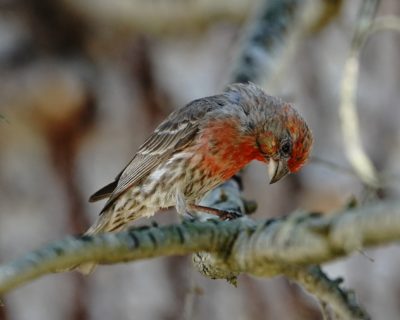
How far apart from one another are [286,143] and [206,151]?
0.45 metres

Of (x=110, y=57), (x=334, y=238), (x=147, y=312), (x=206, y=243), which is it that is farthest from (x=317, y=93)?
(x=334, y=238)

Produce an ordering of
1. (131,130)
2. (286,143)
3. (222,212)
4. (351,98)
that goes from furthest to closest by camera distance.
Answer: (131,130) → (351,98) → (286,143) → (222,212)

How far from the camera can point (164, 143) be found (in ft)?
15.6

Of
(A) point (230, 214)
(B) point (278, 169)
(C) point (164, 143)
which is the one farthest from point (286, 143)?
(A) point (230, 214)

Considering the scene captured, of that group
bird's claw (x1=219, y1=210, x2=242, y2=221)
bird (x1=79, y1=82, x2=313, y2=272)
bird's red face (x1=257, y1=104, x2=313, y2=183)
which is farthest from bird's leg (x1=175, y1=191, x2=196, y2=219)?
bird's claw (x1=219, y1=210, x2=242, y2=221)

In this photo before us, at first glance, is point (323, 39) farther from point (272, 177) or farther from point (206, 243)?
point (206, 243)

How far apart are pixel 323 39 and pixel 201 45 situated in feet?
3.16

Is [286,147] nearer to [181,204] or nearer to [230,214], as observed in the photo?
[181,204]

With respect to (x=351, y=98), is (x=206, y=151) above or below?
above

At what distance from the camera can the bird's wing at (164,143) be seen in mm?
4648

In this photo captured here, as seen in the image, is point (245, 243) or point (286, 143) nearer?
point (245, 243)

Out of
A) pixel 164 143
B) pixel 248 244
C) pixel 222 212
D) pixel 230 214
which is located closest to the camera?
pixel 248 244

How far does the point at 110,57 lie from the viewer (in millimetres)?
6332

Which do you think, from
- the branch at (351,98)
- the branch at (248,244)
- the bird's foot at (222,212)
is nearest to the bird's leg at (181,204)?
the bird's foot at (222,212)
